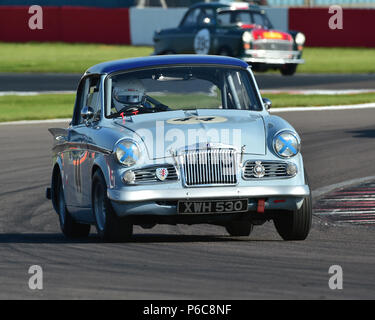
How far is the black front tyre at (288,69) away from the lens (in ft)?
108

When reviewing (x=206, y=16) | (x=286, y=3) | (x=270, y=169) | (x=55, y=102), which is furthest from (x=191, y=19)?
(x=270, y=169)

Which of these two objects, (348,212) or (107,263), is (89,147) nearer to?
(107,263)

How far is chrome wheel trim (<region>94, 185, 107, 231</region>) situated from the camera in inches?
368

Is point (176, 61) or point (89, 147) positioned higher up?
point (176, 61)

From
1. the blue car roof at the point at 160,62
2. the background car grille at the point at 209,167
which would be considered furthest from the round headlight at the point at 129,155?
the blue car roof at the point at 160,62

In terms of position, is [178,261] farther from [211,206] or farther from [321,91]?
[321,91]

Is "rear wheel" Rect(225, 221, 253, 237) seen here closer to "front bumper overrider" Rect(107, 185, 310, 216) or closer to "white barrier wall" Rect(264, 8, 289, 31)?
"front bumper overrider" Rect(107, 185, 310, 216)

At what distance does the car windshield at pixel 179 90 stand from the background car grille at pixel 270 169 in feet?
3.70

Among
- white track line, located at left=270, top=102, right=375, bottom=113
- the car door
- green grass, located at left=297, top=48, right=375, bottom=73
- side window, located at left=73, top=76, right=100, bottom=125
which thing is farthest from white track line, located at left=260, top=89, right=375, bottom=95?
the car door

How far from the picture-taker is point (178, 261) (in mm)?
8125

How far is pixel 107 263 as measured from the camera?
26.5ft

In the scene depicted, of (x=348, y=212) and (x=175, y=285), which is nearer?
(x=175, y=285)
